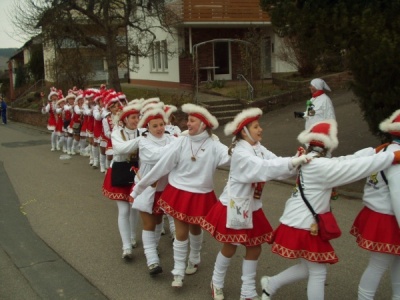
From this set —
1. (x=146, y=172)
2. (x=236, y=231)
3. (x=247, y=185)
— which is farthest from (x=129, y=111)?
(x=236, y=231)

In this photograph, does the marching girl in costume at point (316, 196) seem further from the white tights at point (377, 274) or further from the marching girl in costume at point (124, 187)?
the marching girl in costume at point (124, 187)

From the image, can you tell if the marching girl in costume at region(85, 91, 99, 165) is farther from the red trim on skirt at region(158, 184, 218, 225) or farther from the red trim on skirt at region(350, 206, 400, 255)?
the red trim on skirt at region(350, 206, 400, 255)

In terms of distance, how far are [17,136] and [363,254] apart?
18596 mm

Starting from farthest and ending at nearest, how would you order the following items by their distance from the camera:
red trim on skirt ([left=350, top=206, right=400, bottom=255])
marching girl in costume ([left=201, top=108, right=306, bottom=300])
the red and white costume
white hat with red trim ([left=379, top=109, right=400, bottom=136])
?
1. marching girl in costume ([left=201, top=108, right=306, bottom=300])
2. the red and white costume
3. white hat with red trim ([left=379, top=109, right=400, bottom=136])
4. red trim on skirt ([left=350, top=206, right=400, bottom=255])

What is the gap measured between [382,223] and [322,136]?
85cm

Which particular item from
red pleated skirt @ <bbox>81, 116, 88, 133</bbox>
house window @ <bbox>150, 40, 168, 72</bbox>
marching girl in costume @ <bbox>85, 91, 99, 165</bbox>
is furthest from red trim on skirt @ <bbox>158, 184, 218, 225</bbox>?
house window @ <bbox>150, 40, 168, 72</bbox>

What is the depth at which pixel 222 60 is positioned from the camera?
25.7m

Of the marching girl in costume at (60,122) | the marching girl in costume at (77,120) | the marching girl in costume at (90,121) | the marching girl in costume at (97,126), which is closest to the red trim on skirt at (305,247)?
the marching girl in costume at (97,126)

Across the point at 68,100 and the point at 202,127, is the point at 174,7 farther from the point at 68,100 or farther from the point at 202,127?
the point at 202,127

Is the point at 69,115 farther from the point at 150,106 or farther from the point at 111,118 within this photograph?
the point at 150,106

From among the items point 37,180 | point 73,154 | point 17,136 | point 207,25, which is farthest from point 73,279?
point 207,25

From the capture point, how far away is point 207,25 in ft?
79.3

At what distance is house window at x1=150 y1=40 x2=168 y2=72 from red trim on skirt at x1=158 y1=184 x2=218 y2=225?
1912cm

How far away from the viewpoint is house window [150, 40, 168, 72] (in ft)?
78.9
